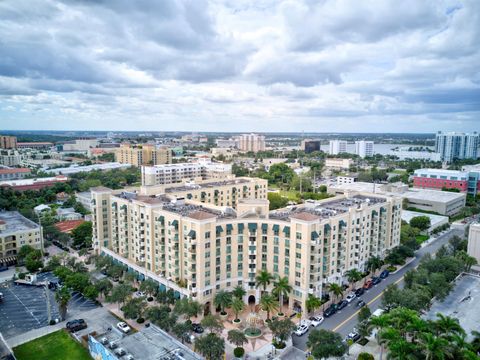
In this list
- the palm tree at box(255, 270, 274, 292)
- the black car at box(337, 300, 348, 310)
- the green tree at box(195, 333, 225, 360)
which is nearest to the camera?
the green tree at box(195, 333, 225, 360)

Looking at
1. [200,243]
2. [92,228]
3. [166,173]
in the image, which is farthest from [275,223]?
[166,173]

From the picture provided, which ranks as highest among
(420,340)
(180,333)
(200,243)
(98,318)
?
(200,243)

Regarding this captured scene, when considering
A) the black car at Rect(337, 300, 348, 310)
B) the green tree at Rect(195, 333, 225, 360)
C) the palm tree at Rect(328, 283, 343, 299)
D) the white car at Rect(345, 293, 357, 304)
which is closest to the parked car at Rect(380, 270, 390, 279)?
the white car at Rect(345, 293, 357, 304)

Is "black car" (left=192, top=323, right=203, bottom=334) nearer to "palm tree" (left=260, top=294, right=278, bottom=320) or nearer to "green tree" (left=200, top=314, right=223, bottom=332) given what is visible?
"green tree" (left=200, top=314, right=223, bottom=332)

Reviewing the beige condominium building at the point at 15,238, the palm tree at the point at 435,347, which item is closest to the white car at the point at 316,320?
the palm tree at the point at 435,347

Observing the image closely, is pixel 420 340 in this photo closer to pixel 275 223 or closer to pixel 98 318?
pixel 275 223
